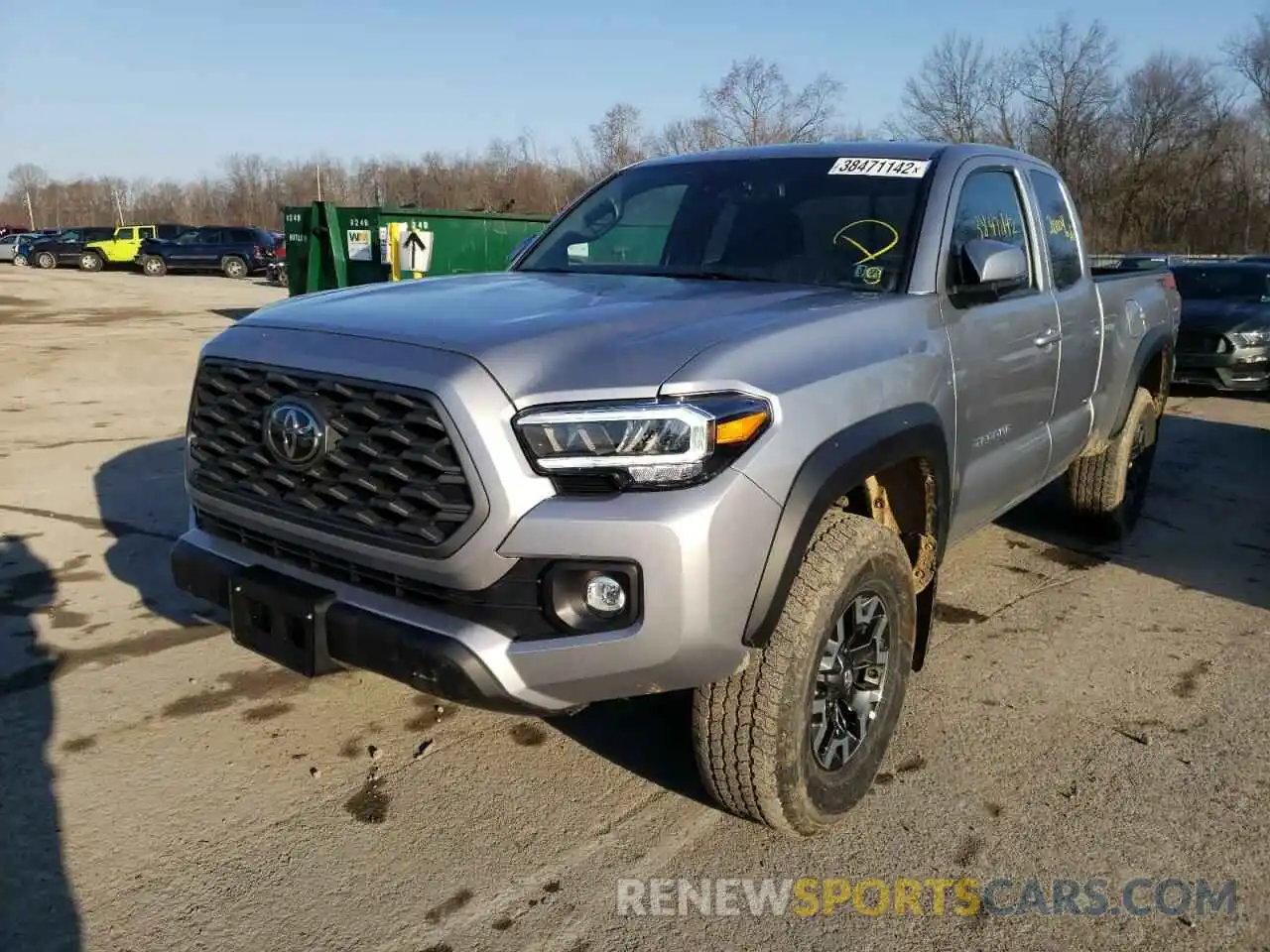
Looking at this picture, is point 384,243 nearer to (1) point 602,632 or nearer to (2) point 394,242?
(2) point 394,242

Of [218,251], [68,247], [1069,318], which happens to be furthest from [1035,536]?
[68,247]

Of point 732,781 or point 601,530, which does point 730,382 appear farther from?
point 732,781

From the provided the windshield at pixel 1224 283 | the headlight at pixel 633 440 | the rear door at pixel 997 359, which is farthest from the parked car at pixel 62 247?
the headlight at pixel 633 440

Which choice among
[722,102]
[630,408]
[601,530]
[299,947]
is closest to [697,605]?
[601,530]

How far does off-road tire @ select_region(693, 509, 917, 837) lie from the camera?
2.74 metres

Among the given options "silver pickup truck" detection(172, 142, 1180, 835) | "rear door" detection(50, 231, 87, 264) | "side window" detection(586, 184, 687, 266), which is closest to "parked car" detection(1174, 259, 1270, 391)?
"silver pickup truck" detection(172, 142, 1180, 835)

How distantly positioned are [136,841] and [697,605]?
177cm

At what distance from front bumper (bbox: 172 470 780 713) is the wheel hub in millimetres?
490

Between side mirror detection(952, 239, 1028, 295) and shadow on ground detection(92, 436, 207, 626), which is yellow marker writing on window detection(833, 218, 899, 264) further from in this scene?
shadow on ground detection(92, 436, 207, 626)

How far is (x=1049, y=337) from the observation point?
168 inches

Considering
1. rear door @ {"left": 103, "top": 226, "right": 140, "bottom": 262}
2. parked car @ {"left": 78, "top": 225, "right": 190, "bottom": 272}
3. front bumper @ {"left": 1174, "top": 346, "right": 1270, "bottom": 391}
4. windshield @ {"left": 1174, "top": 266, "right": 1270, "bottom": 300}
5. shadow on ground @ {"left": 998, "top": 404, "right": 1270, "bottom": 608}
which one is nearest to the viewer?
shadow on ground @ {"left": 998, "top": 404, "right": 1270, "bottom": 608}

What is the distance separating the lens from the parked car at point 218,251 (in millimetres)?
36625

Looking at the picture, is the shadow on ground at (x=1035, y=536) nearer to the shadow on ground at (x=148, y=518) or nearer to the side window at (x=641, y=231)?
the shadow on ground at (x=148, y=518)

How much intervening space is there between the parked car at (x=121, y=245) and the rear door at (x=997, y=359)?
38820 mm
